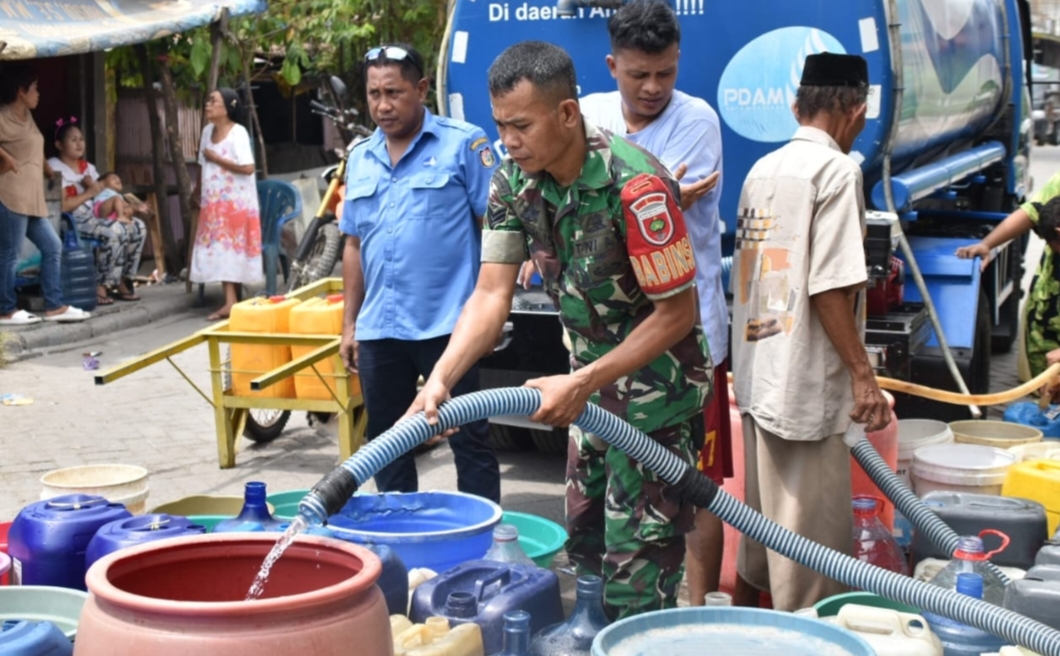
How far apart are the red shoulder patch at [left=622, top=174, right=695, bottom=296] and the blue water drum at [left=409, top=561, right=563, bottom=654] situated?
0.89 meters

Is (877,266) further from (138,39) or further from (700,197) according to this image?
(138,39)

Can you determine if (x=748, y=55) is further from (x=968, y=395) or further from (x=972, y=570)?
(x=972, y=570)

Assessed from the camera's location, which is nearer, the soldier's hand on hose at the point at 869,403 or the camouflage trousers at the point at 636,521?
the camouflage trousers at the point at 636,521

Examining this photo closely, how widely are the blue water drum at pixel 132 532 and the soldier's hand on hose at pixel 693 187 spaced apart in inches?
70.6

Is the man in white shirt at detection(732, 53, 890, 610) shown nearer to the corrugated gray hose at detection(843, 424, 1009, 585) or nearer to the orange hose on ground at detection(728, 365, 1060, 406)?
the corrugated gray hose at detection(843, 424, 1009, 585)

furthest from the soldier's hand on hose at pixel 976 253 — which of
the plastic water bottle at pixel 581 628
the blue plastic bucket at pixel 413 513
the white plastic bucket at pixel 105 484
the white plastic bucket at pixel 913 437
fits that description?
the white plastic bucket at pixel 105 484

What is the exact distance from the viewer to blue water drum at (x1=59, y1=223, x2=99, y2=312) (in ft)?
36.8

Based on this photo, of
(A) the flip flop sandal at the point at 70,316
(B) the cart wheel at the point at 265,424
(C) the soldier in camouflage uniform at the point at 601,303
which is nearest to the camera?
(C) the soldier in camouflage uniform at the point at 601,303

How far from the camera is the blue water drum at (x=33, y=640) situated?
8.80ft

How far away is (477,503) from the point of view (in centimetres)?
450

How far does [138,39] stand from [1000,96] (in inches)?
264

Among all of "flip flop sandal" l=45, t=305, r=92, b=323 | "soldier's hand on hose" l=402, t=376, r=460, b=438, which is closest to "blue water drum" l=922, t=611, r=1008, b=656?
"soldier's hand on hose" l=402, t=376, r=460, b=438

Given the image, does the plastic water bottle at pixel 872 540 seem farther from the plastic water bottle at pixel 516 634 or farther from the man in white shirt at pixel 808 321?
the plastic water bottle at pixel 516 634

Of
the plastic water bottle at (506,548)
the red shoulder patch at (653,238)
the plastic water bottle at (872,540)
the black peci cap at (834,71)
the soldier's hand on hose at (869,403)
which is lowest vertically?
the plastic water bottle at (872,540)
